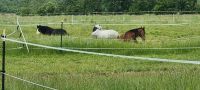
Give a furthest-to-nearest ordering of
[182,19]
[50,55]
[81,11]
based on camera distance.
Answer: [81,11], [182,19], [50,55]

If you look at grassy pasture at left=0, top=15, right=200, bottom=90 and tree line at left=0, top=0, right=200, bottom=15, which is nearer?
grassy pasture at left=0, top=15, right=200, bottom=90

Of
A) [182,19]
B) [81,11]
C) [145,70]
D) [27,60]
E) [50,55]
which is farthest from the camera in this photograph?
[81,11]

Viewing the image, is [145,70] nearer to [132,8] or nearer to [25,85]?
[25,85]

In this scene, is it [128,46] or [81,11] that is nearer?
[128,46]

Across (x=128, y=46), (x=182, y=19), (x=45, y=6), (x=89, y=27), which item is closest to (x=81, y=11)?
(x=45, y=6)

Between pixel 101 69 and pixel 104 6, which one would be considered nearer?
pixel 101 69

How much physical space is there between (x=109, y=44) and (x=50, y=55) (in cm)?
226

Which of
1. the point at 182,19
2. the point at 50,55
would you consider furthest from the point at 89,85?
the point at 182,19

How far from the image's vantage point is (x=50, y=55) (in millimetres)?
18516

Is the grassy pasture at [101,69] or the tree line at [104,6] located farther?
the tree line at [104,6]

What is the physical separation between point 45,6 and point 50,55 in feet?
228

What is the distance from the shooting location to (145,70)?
46.4 feet

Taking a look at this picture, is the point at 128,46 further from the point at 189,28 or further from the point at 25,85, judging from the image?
the point at 189,28

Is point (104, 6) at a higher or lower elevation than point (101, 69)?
higher
